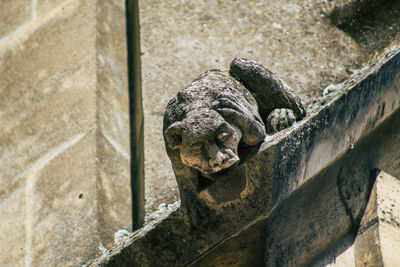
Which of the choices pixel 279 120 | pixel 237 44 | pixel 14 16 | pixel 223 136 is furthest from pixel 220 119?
pixel 14 16

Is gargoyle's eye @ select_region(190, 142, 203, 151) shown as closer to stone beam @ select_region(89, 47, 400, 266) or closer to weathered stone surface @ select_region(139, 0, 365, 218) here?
stone beam @ select_region(89, 47, 400, 266)

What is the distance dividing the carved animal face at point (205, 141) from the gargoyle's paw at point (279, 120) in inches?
14.1

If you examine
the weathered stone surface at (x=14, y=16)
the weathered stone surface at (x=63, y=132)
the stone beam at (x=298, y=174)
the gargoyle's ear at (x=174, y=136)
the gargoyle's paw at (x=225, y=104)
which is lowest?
the weathered stone surface at (x=63, y=132)

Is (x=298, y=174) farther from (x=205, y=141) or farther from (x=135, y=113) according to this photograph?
(x=135, y=113)

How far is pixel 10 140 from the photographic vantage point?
155 inches

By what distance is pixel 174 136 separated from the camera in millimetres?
2326

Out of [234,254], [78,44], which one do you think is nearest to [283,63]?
[78,44]

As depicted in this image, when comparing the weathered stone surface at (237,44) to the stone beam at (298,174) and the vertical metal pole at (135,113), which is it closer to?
the vertical metal pole at (135,113)

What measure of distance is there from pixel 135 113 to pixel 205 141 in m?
1.91

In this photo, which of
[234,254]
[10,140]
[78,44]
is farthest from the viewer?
[78,44]

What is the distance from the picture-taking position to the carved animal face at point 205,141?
2.23 m

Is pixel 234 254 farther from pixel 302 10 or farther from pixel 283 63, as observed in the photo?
pixel 302 10

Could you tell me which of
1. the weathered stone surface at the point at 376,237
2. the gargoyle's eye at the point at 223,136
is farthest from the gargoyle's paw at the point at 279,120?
the weathered stone surface at the point at 376,237

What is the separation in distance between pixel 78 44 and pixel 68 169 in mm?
995
